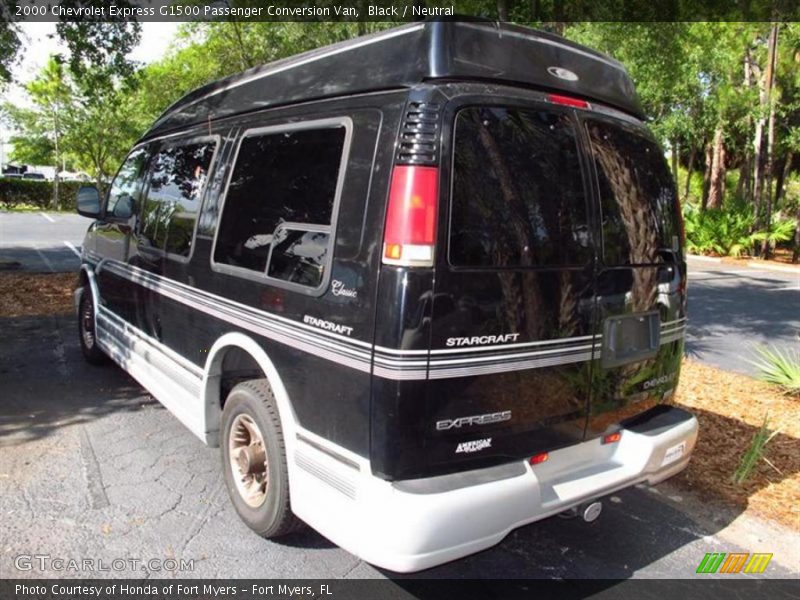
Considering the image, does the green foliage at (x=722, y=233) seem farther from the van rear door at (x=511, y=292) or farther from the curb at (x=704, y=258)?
the van rear door at (x=511, y=292)

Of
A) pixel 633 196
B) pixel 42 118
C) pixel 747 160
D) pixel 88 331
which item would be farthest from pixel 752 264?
pixel 42 118

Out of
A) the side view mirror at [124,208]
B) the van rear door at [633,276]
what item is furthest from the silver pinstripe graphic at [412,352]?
the side view mirror at [124,208]

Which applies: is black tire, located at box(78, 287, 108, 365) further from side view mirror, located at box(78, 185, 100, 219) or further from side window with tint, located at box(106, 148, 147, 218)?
side window with tint, located at box(106, 148, 147, 218)

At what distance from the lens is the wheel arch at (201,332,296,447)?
282cm

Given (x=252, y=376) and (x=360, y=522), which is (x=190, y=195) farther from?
(x=360, y=522)

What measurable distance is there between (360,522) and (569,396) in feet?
3.45

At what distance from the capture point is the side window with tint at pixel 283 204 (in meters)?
2.67

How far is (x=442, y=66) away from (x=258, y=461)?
6.77ft

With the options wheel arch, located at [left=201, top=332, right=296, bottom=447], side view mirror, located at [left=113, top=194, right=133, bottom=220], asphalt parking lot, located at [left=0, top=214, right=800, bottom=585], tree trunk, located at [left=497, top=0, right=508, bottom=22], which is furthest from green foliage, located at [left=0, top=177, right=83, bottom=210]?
wheel arch, located at [left=201, top=332, right=296, bottom=447]

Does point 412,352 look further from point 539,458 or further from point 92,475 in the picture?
point 92,475

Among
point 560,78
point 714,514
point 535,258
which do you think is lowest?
point 714,514

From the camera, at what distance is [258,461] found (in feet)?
10.3

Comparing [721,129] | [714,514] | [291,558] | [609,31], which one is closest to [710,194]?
[721,129]

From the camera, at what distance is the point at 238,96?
3.52m
